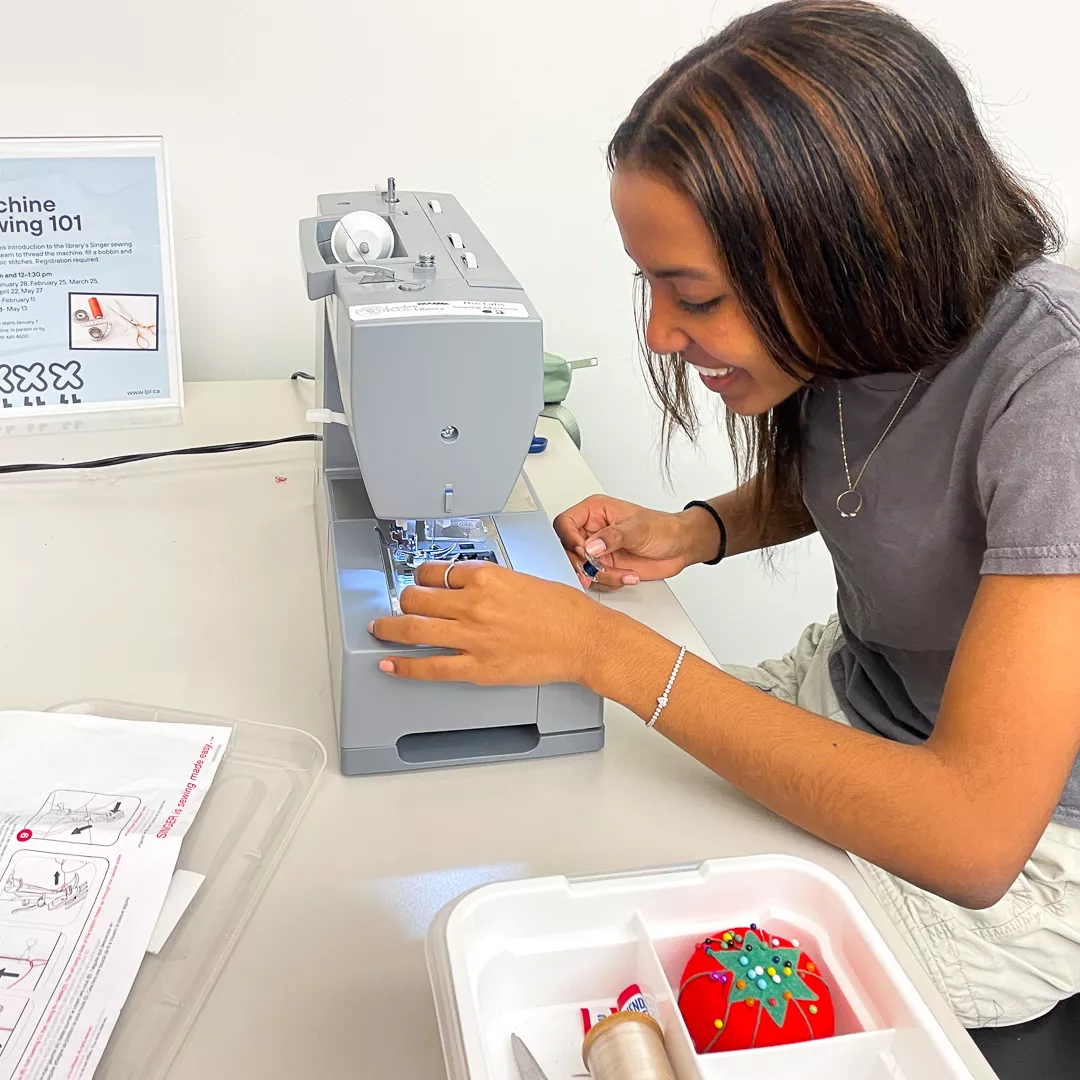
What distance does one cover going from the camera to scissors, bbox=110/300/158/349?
1.36m

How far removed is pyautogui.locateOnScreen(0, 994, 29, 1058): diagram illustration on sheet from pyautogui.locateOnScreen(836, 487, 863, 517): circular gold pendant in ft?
2.56

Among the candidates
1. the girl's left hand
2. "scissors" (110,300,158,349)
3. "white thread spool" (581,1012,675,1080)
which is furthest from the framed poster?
"white thread spool" (581,1012,675,1080)

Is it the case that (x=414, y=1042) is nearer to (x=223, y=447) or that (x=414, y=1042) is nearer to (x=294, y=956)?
(x=294, y=956)

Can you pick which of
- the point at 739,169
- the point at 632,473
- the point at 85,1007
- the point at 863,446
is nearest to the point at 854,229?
the point at 739,169

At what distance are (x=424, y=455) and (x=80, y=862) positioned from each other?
1.24 ft

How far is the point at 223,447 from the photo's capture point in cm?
132

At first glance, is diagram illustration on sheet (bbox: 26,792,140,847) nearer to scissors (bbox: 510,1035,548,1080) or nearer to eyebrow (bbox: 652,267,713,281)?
scissors (bbox: 510,1035,548,1080)

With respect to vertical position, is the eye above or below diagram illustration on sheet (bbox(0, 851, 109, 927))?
above

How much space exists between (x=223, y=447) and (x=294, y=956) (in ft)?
2.58

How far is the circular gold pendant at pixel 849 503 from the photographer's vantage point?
100 cm

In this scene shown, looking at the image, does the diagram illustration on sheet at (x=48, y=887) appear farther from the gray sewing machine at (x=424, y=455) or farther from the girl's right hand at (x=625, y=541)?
the girl's right hand at (x=625, y=541)

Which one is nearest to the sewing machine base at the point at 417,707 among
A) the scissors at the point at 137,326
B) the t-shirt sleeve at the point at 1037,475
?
the t-shirt sleeve at the point at 1037,475

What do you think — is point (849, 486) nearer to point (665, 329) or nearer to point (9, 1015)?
point (665, 329)

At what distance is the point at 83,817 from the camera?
0.77m
